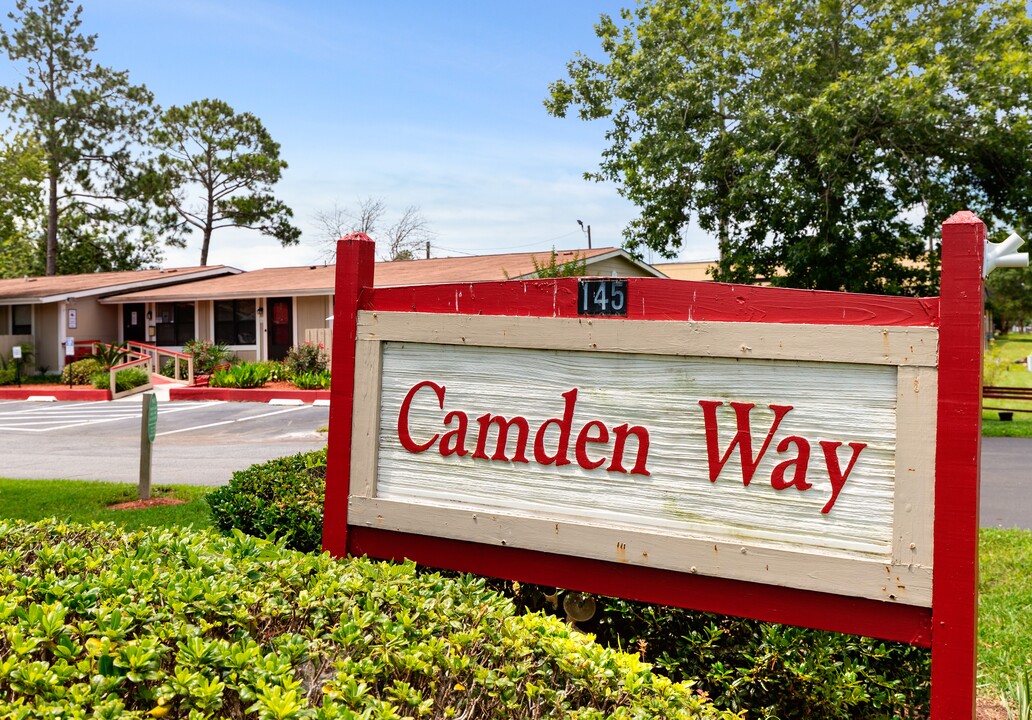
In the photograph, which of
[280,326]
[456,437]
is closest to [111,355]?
[280,326]

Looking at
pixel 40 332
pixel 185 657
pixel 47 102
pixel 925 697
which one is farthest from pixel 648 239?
pixel 47 102

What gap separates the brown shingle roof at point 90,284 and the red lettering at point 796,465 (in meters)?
28.8

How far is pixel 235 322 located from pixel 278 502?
23.7 meters

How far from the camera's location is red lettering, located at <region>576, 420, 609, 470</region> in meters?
2.75

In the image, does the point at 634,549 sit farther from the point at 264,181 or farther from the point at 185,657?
the point at 264,181

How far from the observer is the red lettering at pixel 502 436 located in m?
2.88

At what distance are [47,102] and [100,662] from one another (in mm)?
46227

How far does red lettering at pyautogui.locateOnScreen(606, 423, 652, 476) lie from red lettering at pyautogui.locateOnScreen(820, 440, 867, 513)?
0.57 meters

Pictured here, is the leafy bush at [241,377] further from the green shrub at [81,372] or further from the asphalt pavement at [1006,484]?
the asphalt pavement at [1006,484]

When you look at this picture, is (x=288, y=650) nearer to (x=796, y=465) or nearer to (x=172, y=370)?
(x=796, y=465)

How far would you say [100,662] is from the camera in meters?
1.97

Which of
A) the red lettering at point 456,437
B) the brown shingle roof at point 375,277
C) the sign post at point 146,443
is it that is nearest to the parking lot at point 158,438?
the sign post at point 146,443

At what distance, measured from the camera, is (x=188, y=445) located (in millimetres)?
13109

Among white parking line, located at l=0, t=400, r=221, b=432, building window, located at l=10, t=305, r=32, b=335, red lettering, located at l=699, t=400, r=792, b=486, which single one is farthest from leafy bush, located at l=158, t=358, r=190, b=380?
red lettering, located at l=699, t=400, r=792, b=486
